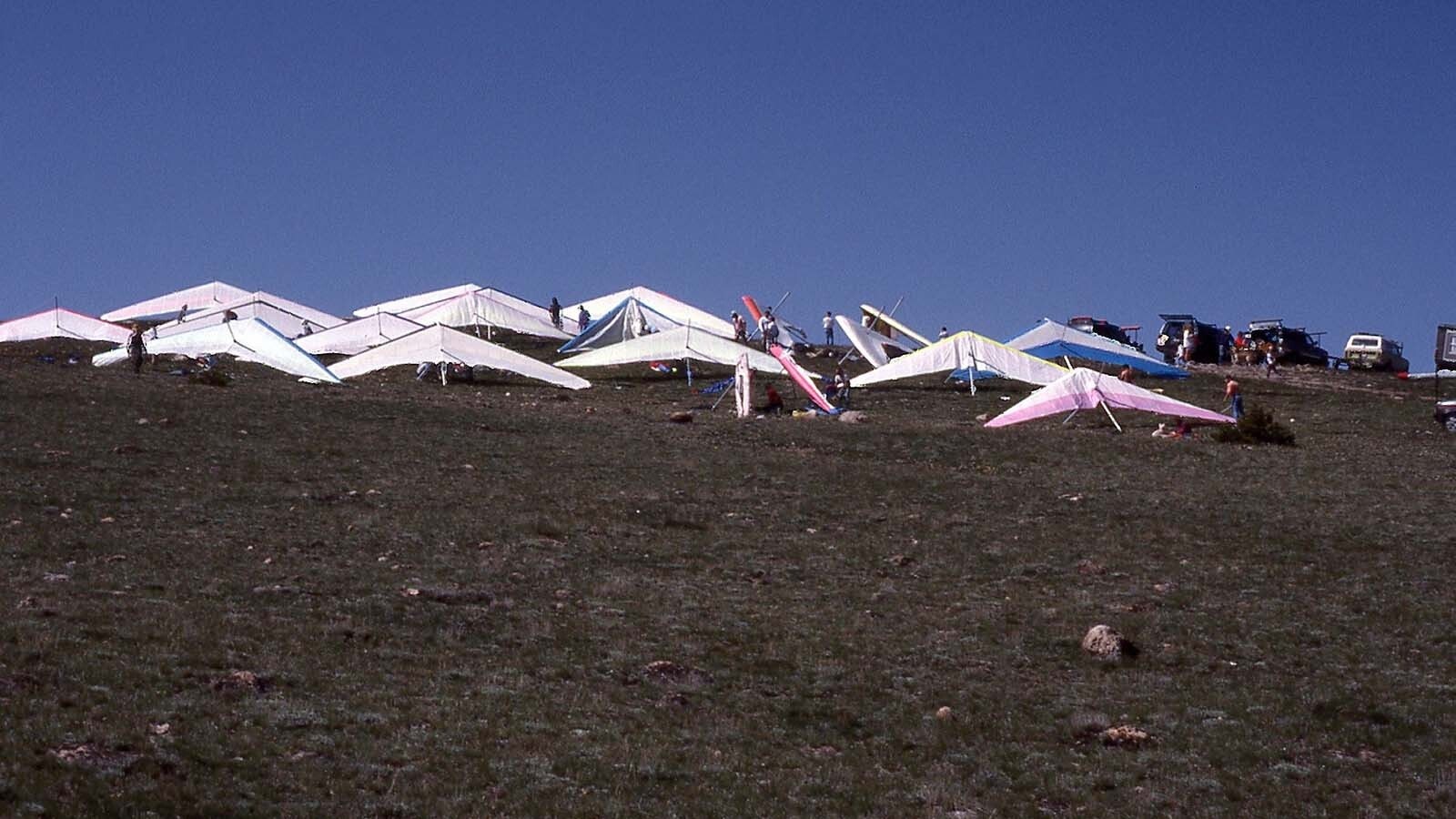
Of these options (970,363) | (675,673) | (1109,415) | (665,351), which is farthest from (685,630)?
(665,351)

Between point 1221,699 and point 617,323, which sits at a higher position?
point 617,323

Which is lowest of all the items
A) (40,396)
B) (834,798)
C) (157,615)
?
(834,798)

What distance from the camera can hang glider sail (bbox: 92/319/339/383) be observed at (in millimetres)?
42781

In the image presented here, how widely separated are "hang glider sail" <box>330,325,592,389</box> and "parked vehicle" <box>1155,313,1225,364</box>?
82.1ft

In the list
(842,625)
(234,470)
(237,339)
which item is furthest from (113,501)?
(237,339)

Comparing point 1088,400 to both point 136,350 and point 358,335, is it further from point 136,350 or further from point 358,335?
point 358,335

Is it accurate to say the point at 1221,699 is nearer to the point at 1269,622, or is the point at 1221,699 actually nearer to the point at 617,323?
the point at 1269,622

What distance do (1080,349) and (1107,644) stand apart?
36550 millimetres

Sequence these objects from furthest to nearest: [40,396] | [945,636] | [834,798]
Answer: [40,396] → [945,636] → [834,798]

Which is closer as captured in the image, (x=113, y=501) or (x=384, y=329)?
(x=113, y=501)

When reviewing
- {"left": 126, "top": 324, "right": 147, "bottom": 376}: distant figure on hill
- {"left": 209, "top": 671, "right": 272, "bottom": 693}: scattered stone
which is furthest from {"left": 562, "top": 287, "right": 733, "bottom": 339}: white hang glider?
{"left": 209, "top": 671, "right": 272, "bottom": 693}: scattered stone

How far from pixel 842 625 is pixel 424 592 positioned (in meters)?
3.59

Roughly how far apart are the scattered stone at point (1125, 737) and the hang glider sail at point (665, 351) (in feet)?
111

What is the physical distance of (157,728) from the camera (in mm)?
10359
